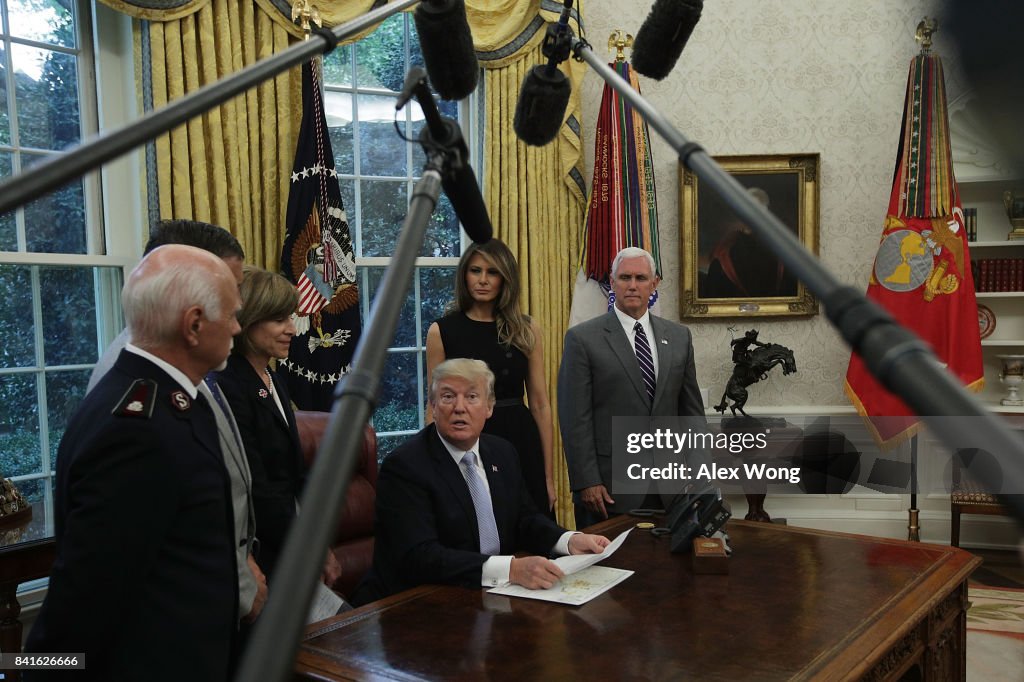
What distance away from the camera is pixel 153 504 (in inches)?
56.7

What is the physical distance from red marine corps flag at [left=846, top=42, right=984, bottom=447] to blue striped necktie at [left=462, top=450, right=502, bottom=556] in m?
3.14

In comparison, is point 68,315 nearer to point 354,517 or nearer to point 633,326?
point 354,517

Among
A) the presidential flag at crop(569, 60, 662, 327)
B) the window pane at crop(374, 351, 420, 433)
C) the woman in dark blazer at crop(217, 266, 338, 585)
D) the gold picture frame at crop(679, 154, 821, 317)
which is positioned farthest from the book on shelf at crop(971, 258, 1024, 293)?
the woman in dark blazer at crop(217, 266, 338, 585)

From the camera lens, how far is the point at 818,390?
5527 millimetres

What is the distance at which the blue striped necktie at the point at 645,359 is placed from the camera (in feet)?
10.8

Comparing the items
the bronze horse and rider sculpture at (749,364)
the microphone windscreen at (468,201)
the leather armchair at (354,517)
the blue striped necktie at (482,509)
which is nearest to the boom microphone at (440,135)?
the microphone windscreen at (468,201)

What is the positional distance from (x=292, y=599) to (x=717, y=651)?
1584 millimetres

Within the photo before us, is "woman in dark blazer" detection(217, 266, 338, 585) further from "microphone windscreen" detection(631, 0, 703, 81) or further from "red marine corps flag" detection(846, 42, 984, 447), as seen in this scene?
"red marine corps flag" detection(846, 42, 984, 447)

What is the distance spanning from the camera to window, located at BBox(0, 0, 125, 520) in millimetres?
3438

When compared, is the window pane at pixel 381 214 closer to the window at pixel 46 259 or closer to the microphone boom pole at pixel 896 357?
the window at pixel 46 259

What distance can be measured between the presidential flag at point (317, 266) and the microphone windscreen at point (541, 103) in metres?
2.98

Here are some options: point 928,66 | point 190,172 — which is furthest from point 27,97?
point 928,66

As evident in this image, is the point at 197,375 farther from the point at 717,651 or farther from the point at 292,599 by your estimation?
the point at 292,599

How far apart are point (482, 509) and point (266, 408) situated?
69 centimetres
